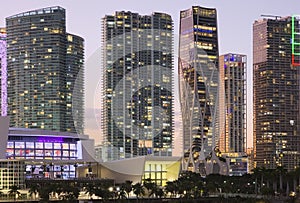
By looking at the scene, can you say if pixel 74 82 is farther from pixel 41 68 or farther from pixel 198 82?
pixel 198 82

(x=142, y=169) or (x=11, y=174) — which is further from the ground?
(x=11, y=174)

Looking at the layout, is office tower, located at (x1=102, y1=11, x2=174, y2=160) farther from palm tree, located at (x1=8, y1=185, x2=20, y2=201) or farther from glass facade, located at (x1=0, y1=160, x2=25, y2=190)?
palm tree, located at (x1=8, y1=185, x2=20, y2=201)

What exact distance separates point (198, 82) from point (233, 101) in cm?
5068

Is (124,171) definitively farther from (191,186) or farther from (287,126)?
(287,126)

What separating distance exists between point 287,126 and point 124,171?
109 m

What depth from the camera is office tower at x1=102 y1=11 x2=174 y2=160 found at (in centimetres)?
8812

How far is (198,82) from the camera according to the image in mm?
139250

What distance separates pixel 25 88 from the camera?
149m

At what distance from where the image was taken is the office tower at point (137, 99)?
88125 mm

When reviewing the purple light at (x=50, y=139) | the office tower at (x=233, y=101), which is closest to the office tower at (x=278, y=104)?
the office tower at (x=233, y=101)

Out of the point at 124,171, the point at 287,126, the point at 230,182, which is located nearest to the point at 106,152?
the point at 124,171

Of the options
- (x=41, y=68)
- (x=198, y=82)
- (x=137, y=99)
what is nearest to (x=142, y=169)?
(x=137, y=99)

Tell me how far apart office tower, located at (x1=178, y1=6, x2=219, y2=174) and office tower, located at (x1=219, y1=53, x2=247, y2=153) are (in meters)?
21.8

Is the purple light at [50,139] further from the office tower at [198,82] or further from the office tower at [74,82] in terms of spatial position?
the office tower at [74,82]
